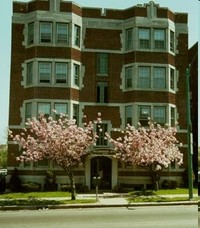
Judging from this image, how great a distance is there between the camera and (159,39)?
31.7 metres

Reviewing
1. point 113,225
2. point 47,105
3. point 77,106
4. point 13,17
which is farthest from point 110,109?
point 113,225

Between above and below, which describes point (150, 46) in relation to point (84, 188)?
above

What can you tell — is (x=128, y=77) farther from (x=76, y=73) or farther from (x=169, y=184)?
(x=169, y=184)

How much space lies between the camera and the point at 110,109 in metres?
31.4

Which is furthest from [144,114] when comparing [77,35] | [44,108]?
[77,35]

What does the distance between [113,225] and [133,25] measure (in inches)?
846

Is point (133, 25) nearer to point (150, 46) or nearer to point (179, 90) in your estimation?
point (150, 46)

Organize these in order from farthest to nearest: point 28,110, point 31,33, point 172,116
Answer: point 172,116 < point 31,33 < point 28,110

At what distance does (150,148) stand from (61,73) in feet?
28.4

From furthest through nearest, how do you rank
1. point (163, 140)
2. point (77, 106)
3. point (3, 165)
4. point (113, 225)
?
point (3, 165) → point (77, 106) → point (163, 140) → point (113, 225)

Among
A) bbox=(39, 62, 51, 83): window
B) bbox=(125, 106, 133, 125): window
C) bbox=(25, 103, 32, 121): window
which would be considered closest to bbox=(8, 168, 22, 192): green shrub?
bbox=(25, 103, 32, 121): window

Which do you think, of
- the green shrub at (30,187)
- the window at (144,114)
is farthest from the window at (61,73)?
the green shrub at (30,187)

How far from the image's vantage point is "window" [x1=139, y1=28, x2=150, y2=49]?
31.5 m

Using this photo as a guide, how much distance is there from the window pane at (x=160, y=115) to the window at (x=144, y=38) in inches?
186
